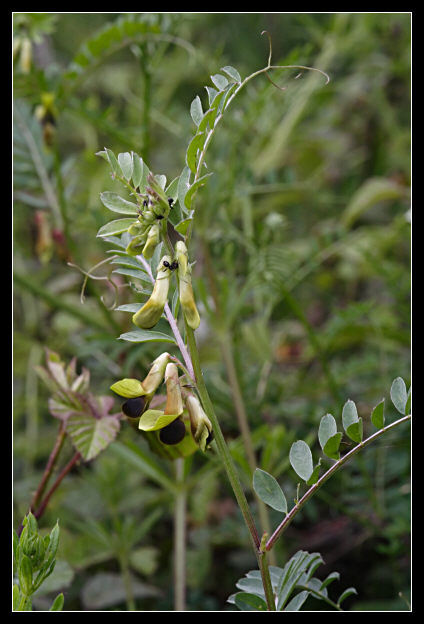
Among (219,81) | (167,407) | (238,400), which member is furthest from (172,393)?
(238,400)

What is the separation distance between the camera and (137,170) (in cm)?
45

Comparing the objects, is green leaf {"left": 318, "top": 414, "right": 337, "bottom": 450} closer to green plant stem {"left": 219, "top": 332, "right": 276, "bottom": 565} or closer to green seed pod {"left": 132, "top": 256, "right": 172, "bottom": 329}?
green seed pod {"left": 132, "top": 256, "right": 172, "bottom": 329}

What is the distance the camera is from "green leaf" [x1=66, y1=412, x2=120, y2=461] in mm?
542

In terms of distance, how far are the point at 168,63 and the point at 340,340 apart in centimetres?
84

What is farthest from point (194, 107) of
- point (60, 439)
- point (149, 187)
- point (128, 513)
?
point (128, 513)

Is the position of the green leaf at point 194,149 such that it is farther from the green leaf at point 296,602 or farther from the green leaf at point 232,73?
the green leaf at point 296,602

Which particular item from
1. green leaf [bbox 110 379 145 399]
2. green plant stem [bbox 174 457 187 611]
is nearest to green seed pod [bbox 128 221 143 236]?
green leaf [bbox 110 379 145 399]

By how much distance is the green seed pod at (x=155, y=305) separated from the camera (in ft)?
1.32

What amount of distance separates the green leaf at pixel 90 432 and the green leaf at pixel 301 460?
174 millimetres

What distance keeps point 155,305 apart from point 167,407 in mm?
72

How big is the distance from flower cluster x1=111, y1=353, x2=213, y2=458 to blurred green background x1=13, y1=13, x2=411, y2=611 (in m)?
0.17

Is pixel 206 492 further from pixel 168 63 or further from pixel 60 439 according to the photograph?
pixel 168 63

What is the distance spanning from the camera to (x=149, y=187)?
407mm

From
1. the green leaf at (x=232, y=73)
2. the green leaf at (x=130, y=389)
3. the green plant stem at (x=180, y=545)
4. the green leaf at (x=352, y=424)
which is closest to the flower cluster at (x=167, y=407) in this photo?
the green leaf at (x=130, y=389)
